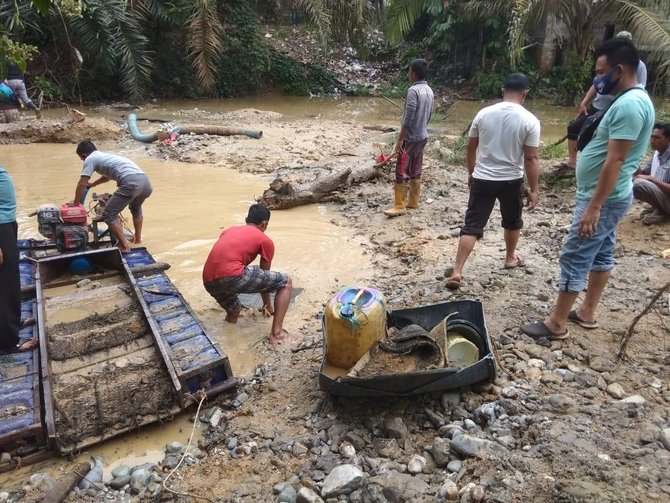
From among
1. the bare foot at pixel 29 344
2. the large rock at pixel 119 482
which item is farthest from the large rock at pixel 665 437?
the bare foot at pixel 29 344

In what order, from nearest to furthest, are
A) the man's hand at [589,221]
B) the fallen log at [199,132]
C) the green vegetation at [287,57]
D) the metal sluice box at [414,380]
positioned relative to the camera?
the metal sluice box at [414,380], the man's hand at [589,221], the fallen log at [199,132], the green vegetation at [287,57]

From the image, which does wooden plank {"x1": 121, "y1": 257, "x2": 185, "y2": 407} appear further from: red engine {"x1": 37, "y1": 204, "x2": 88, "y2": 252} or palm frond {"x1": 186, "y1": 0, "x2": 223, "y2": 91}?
palm frond {"x1": 186, "y1": 0, "x2": 223, "y2": 91}

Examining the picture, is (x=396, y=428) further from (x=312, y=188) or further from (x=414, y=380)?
(x=312, y=188)

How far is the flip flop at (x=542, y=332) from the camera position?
12.6 ft

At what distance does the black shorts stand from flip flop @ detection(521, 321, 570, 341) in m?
1.09

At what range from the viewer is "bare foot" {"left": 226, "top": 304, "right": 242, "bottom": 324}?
16.0ft

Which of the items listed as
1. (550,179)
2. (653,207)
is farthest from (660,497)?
(550,179)

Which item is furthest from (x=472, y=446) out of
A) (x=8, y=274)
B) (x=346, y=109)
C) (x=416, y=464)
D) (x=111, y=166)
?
(x=346, y=109)

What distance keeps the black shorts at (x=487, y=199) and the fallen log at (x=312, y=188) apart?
12.5ft

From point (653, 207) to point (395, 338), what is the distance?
4.35 metres

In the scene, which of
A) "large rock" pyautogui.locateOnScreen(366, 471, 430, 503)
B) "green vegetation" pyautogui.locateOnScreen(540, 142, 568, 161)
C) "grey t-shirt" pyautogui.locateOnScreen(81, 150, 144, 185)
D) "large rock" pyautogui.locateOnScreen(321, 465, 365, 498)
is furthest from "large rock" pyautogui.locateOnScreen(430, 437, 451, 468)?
"green vegetation" pyautogui.locateOnScreen(540, 142, 568, 161)

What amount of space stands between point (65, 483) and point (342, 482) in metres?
1.64

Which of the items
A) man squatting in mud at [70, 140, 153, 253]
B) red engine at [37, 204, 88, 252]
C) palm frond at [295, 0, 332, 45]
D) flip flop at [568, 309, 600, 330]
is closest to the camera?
flip flop at [568, 309, 600, 330]

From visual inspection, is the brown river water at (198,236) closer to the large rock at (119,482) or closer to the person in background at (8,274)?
the large rock at (119,482)
